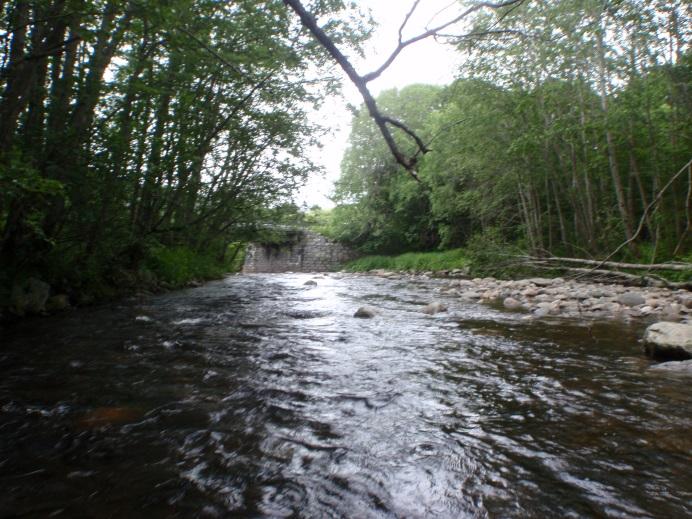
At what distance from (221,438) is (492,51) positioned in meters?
10.6

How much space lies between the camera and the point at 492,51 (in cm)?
955

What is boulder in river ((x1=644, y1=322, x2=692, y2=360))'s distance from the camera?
2951 mm

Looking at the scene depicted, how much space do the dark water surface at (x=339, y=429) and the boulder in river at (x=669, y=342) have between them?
0.57ft

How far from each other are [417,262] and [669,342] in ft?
57.3

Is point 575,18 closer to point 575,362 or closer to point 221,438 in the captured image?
point 575,362

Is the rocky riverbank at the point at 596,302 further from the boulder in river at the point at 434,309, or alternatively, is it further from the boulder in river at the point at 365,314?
the boulder in river at the point at 365,314

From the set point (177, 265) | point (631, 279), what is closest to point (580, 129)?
point (631, 279)

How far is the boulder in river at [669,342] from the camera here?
295cm

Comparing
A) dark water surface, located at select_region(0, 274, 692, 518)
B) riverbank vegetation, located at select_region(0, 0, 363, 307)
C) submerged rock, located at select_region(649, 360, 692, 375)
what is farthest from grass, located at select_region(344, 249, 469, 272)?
dark water surface, located at select_region(0, 274, 692, 518)

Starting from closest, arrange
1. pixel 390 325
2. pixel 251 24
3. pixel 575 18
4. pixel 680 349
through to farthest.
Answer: pixel 680 349 → pixel 390 325 → pixel 251 24 → pixel 575 18

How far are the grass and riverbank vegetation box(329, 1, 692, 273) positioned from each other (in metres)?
2.89

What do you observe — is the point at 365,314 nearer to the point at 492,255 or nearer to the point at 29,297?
the point at 29,297

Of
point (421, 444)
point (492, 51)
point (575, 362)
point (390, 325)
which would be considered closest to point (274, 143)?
point (492, 51)

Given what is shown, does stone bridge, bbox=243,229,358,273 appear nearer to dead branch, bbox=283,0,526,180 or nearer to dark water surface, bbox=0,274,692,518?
dark water surface, bbox=0,274,692,518
